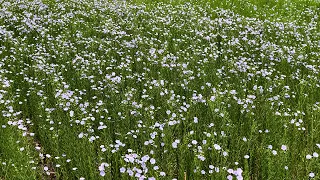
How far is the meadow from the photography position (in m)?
4.36

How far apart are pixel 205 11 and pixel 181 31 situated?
3.12 meters

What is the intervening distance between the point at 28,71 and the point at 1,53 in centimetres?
149

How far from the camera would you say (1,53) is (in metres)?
A: 8.20

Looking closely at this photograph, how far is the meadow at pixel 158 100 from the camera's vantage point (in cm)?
436

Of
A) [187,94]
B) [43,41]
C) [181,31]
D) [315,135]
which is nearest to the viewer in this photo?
[315,135]

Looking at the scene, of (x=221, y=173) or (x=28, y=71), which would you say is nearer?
(x=221, y=173)

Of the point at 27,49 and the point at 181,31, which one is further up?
the point at 181,31

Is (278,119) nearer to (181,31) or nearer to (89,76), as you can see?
(89,76)

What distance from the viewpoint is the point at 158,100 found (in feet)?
19.5

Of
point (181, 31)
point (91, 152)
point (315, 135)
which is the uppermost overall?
point (181, 31)

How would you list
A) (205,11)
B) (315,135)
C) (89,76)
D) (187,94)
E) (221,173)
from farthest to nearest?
(205,11), (89,76), (187,94), (315,135), (221,173)

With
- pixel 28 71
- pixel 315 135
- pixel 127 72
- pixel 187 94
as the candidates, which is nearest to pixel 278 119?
pixel 315 135

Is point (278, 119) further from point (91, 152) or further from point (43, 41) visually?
point (43, 41)

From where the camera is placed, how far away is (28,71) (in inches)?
284
